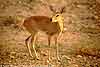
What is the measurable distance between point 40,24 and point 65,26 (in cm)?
27

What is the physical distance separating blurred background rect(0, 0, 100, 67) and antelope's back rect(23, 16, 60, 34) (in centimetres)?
5

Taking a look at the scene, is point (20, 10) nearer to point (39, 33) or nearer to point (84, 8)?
point (39, 33)

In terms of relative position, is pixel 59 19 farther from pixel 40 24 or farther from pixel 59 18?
pixel 40 24

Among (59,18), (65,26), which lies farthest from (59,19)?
(65,26)

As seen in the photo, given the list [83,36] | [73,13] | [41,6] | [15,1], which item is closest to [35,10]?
[41,6]

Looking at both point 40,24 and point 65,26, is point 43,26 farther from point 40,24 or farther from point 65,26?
point 65,26

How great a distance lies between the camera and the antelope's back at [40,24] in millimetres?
2535

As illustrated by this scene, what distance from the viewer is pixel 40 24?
2549 millimetres

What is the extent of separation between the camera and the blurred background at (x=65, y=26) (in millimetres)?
2572

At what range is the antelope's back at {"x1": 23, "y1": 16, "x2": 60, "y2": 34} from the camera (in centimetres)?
254

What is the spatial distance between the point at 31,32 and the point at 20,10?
268 millimetres

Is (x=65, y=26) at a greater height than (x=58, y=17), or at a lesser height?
lesser

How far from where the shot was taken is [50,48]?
259 cm

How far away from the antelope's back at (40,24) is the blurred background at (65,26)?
0.16 feet
